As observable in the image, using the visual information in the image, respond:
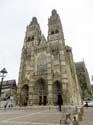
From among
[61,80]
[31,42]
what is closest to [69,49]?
[31,42]

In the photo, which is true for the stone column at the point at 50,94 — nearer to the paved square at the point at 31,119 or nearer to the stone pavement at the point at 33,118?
the stone pavement at the point at 33,118

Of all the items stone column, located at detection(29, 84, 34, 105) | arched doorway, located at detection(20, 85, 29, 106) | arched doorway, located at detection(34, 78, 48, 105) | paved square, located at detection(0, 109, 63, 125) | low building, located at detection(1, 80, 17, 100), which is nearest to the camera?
paved square, located at detection(0, 109, 63, 125)

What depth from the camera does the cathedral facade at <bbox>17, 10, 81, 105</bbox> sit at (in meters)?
40.6

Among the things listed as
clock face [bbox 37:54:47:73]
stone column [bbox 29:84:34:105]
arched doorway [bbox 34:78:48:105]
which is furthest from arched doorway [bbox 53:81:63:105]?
stone column [bbox 29:84:34:105]

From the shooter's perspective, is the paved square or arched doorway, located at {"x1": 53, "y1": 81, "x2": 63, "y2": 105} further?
arched doorway, located at {"x1": 53, "y1": 81, "x2": 63, "y2": 105}

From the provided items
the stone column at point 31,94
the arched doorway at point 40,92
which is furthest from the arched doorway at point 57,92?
the stone column at point 31,94

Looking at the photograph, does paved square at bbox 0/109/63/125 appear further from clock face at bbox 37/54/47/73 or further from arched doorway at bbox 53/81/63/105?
clock face at bbox 37/54/47/73

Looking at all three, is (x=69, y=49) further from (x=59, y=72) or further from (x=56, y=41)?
(x=59, y=72)

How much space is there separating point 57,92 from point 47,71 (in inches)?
232

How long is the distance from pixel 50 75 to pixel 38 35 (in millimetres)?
15675

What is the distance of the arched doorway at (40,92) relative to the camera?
4270 centimetres

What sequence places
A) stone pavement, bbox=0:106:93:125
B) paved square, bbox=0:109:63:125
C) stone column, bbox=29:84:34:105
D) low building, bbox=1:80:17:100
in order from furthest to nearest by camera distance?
low building, bbox=1:80:17:100
stone column, bbox=29:84:34:105
paved square, bbox=0:109:63:125
stone pavement, bbox=0:106:93:125

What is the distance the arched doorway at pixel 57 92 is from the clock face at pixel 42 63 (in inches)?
192

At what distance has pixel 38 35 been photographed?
51.8 meters
